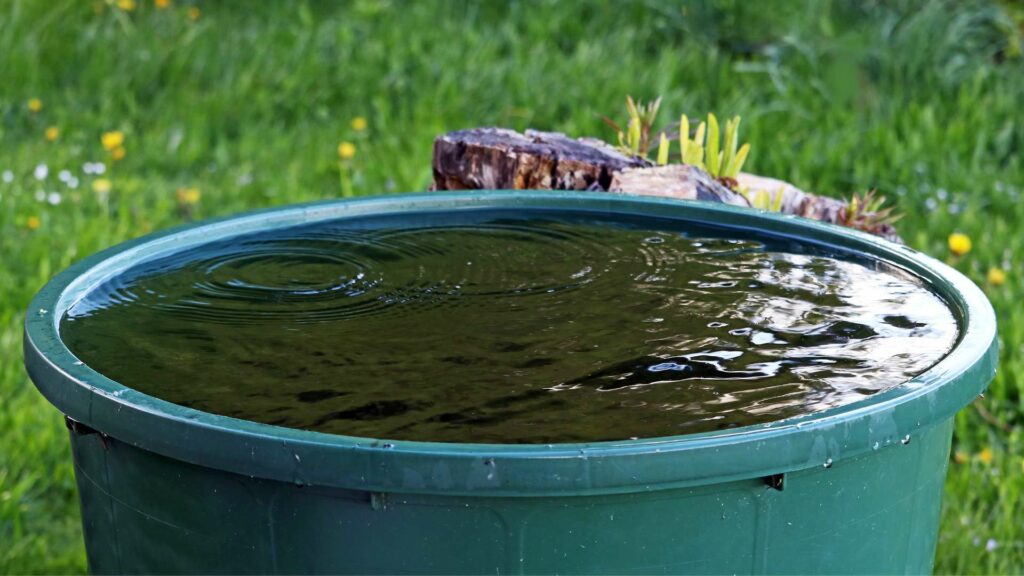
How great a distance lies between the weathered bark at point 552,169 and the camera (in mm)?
2785

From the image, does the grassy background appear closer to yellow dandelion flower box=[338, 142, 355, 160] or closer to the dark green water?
yellow dandelion flower box=[338, 142, 355, 160]

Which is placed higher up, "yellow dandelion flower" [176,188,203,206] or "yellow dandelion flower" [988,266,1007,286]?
"yellow dandelion flower" [176,188,203,206]

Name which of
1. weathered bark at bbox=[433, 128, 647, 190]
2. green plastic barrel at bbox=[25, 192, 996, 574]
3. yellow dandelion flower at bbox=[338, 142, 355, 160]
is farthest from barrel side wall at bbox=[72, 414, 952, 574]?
yellow dandelion flower at bbox=[338, 142, 355, 160]

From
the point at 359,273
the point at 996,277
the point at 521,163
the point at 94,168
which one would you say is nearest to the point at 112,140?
the point at 94,168

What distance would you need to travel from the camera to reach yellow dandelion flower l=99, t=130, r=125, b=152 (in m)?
4.64

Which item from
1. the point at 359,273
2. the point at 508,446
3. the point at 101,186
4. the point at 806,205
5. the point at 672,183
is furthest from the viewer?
the point at 101,186

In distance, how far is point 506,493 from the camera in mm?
1258

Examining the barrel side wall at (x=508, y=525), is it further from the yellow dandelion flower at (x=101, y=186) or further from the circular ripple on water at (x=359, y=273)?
the yellow dandelion flower at (x=101, y=186)

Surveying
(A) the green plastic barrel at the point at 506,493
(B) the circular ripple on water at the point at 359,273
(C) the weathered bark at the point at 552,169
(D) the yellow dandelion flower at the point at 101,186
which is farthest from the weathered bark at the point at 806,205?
(D) the yellow dandelion flower at the point at 101,186

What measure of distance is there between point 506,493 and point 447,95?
4.16 meters

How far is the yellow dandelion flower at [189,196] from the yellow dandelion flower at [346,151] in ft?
1.86

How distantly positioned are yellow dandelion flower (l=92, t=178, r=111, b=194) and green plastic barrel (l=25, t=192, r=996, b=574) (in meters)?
2.91

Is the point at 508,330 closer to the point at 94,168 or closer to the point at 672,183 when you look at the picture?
the point at 672,183

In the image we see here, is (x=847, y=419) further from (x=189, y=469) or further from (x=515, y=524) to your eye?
(x=189, y=469)
